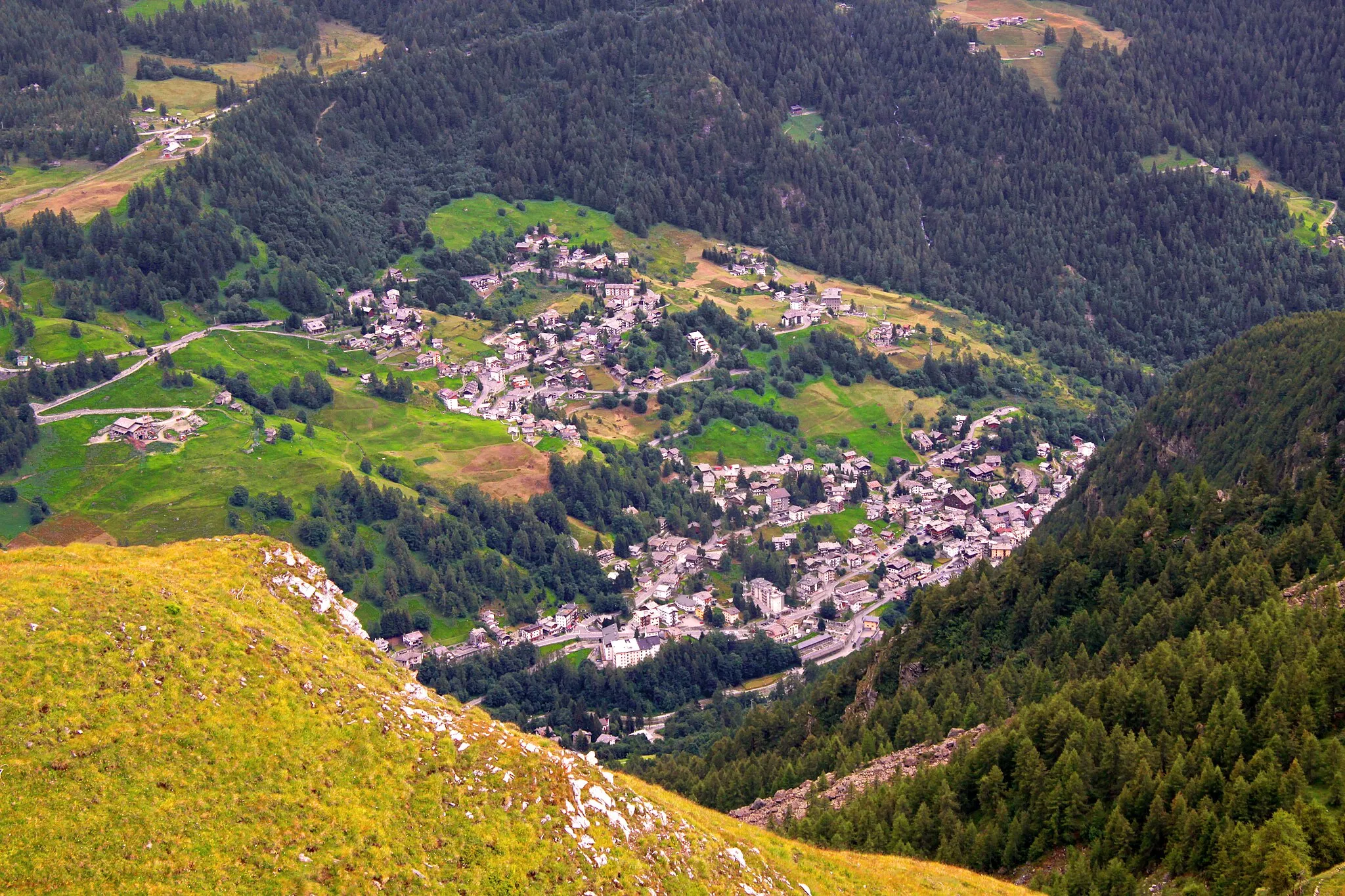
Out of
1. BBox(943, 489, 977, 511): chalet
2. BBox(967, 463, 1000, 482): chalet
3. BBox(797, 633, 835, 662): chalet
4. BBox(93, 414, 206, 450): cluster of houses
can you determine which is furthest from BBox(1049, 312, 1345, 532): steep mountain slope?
BBox(93, 414, 206, 450): cluster of houses

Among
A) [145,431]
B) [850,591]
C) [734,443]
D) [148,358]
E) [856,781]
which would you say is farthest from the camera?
[734,443]

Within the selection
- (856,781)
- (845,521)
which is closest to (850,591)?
(845,521)

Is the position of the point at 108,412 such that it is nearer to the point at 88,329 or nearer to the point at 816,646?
the point at 88,329

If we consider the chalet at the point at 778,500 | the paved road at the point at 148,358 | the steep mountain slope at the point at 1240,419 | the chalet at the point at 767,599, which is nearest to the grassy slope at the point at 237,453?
the paved road at the point at 148,358

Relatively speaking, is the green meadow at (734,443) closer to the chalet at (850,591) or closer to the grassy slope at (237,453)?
the grassy slope at (237,453)

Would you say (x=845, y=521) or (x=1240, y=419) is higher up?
(x=1240, y=419)

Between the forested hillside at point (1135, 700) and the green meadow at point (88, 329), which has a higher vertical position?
the forested hillside at point (1135, 700)

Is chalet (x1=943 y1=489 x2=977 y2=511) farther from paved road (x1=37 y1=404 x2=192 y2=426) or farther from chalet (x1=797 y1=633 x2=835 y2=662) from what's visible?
paved road (x1=37 y1=404 x2=192 y2=426)
